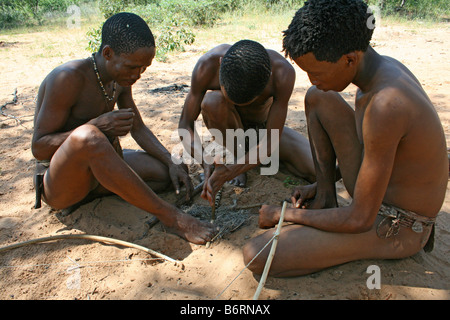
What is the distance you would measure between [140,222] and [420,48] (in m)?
7.04

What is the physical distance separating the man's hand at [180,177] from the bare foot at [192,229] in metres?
0.38

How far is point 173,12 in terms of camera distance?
37.5 ft

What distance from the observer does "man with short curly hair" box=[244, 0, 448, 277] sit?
1.62 meters

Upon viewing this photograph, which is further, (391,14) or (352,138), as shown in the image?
(391,14)

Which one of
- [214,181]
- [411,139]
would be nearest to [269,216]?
[214,181]

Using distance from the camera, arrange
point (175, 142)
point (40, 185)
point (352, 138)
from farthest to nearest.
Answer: point (175, 142)
point (40, 185)
point (352, 138)

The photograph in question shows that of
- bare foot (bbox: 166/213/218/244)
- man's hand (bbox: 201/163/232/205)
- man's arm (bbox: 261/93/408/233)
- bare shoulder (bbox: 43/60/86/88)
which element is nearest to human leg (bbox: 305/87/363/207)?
man's arm (bbox: 261/93/408/233)

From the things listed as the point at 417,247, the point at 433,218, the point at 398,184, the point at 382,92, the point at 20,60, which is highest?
the point at 382,92

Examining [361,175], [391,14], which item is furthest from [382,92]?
[391,14]

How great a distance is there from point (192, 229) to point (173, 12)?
10452mm

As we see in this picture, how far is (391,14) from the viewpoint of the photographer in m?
12.6

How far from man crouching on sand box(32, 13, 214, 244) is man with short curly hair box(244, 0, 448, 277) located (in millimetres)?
656

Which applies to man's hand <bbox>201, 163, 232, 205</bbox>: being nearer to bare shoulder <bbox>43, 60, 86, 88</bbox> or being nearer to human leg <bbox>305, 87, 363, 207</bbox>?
human leg <bbox>305, 87, 363, 207</bbox>

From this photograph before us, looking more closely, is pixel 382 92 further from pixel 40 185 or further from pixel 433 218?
pixel 40 185
